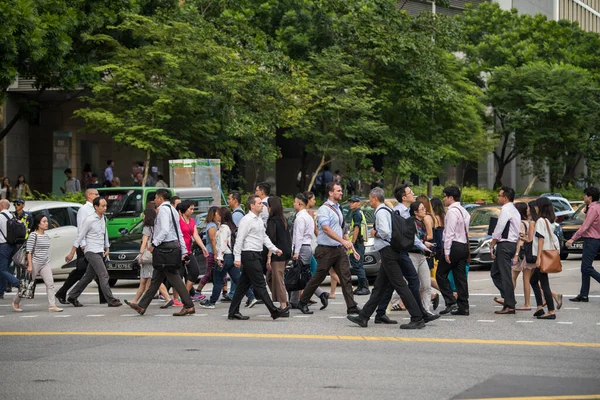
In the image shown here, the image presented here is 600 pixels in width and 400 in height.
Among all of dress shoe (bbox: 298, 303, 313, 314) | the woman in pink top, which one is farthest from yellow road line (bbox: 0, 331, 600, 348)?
the woman in pink top

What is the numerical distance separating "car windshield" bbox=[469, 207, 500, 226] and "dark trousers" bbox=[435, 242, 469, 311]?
11392 mm

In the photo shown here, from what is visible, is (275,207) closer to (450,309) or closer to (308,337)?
(450,309)

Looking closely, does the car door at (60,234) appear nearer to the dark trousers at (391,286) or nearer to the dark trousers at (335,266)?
the dark trousers at (335,266)

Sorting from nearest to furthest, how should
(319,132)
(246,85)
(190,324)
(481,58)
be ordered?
(190,324) → (246,85) → (319,132) → (481,58)

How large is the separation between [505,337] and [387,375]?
334 cm

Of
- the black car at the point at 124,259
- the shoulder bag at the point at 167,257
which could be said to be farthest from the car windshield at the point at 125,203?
the shoulder bag at the point at 167,257

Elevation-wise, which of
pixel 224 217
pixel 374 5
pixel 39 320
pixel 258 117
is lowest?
pixel 39 320

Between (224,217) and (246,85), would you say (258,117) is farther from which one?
(224,217)

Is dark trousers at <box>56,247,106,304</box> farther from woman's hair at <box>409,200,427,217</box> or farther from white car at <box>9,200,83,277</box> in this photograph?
woman's hair at <box>409,200,427,217</box>

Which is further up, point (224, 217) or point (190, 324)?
point (224, 217)

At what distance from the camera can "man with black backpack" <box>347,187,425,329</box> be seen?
43.9 ft

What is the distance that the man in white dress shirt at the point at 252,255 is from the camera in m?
14.4

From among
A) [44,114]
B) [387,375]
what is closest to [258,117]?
[44,114]

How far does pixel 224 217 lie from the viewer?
1686 centimetres
